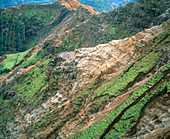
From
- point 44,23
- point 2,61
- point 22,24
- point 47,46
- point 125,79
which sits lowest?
point 125,79

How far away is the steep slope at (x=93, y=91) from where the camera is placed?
40.8 feet

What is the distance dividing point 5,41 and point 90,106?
88.8 metres

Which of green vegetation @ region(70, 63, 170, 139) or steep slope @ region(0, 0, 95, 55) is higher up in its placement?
steep slope @ region(0, 0, 95, 55)

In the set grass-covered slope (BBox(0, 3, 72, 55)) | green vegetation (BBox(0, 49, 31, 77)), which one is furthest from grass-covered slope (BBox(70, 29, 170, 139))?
grass-covered slope (BBox(0, 3, 72, 55))

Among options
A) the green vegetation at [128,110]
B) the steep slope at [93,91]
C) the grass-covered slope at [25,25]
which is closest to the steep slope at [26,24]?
the grass-covered slope at [25,25]

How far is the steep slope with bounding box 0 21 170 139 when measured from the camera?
12422mm

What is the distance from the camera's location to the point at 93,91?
18500 millimetres

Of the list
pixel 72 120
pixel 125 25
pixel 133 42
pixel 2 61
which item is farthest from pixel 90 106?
pixel 2 61

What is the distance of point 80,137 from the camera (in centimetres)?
1403

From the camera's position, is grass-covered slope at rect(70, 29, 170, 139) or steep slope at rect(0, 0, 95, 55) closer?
grass-covered slope at rect(70, 29, 170, 139)

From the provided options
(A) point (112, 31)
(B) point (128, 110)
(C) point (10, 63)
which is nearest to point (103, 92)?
(B) point (128, 110)

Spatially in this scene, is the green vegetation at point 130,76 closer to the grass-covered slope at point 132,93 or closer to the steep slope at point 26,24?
the grass-covered slope at point 132,93

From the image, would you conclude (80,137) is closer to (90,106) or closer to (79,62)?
(90,106)

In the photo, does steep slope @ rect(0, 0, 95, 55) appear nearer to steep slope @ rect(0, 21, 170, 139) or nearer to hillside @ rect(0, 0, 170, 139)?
hillside @ rect(0, 0, 170, 139)
